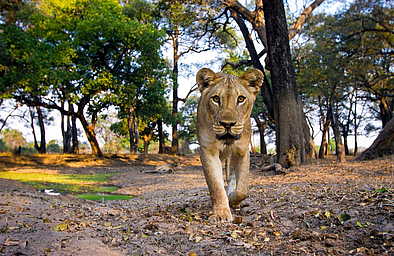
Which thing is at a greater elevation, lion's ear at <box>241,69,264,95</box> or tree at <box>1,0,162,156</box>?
tree at <box>1,0,162,156</box>

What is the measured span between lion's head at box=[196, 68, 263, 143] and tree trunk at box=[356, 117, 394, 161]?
7.73m

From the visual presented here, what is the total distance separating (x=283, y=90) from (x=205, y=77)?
289 inches

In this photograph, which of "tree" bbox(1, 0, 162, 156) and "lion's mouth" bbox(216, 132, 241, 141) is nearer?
"lion's mouth" bbox(216, 132, 241, 141)

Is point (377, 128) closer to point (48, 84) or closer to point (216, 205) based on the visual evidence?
point (48, 84)

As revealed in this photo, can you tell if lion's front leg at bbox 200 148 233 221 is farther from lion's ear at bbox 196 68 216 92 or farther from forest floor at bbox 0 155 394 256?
lion's ear at bbox 196 68 216 92

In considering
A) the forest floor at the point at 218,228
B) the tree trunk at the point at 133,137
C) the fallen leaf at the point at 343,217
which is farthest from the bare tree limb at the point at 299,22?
the tree trunk at the point at 133,137

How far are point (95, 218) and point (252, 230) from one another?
231 centimetres

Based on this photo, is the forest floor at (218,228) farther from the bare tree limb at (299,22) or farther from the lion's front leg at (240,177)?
the bare tree limb at (299,22)

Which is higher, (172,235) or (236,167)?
(236,167)

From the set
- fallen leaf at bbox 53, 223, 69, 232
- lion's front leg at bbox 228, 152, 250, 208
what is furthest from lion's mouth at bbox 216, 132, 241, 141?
fallen leaf at bbox 53, 223, 69, 232

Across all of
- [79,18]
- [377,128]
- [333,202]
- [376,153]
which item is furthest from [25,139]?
[333,202]

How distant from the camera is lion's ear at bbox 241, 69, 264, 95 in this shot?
4.62 metres

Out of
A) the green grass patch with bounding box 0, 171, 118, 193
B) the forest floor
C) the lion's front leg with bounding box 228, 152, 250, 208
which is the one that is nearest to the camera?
the forest floor

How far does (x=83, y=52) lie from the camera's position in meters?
23.4
